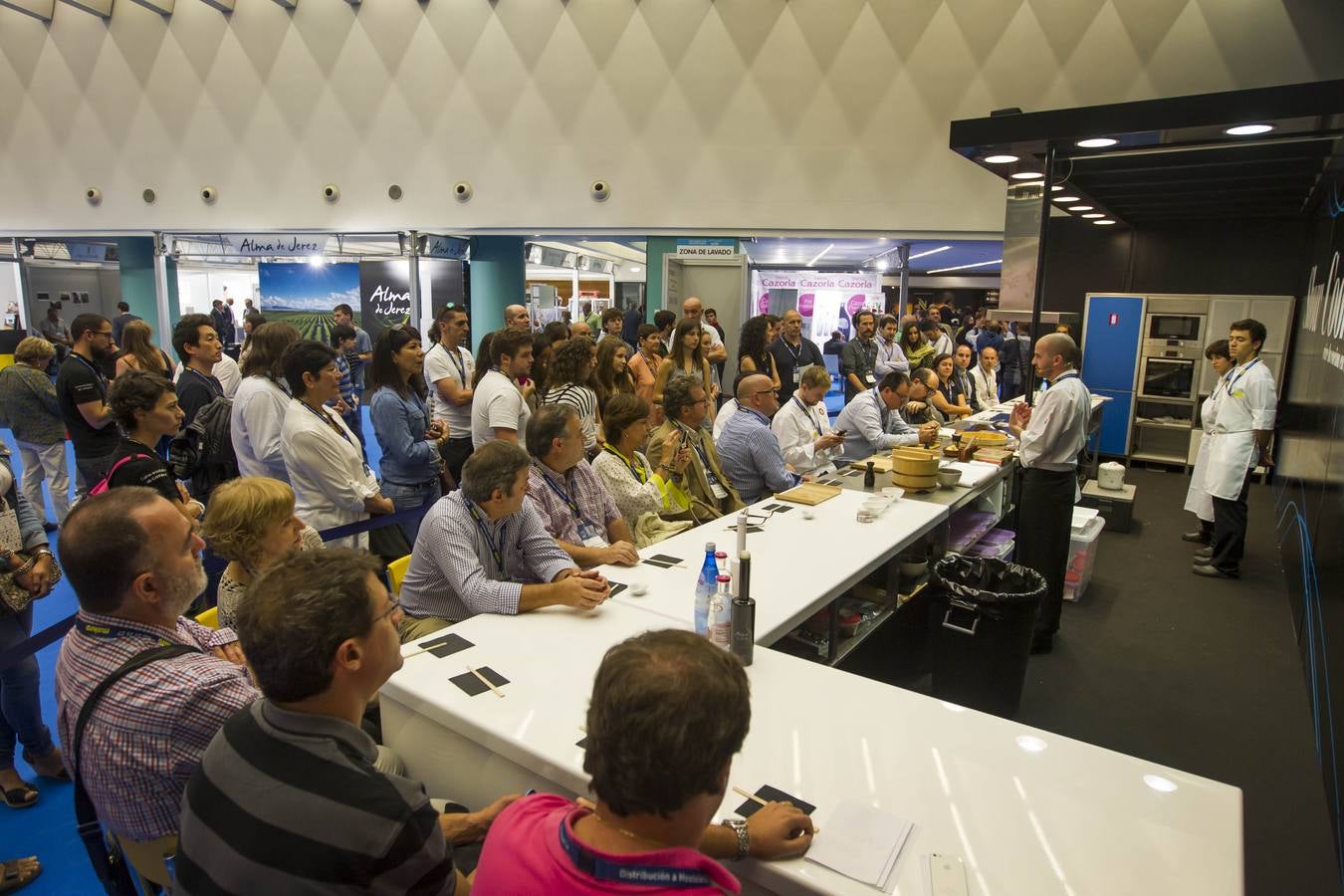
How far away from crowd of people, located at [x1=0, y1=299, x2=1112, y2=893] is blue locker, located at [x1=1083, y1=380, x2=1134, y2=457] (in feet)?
14.8

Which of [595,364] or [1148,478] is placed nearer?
[595,364]

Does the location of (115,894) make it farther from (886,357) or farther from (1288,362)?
(1288,362)

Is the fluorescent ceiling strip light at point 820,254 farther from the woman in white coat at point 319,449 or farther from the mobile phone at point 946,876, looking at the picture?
the mobile phone at point 946,876

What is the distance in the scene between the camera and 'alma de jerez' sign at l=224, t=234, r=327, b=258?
10438 millimetres

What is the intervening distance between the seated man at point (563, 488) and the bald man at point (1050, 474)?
245 centimetres

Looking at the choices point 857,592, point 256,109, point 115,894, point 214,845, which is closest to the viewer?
point 214,845

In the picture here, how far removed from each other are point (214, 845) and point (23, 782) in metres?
2.31

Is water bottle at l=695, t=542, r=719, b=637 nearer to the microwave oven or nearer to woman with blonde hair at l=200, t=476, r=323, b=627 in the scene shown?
woman with blonde hair at l=200, t=476, r=323, b=627

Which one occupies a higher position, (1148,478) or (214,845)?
(214,845)

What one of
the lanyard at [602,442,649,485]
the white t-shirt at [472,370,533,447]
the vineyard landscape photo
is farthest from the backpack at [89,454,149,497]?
the vineyard landscape photo

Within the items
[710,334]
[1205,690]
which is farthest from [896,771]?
[710,334]

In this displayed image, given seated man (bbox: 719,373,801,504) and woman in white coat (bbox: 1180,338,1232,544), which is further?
woman in white coat (bbox: 1180,338,1232,544)

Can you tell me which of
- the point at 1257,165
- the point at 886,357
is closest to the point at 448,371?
the point at 886,357

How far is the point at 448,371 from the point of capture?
5316mm
